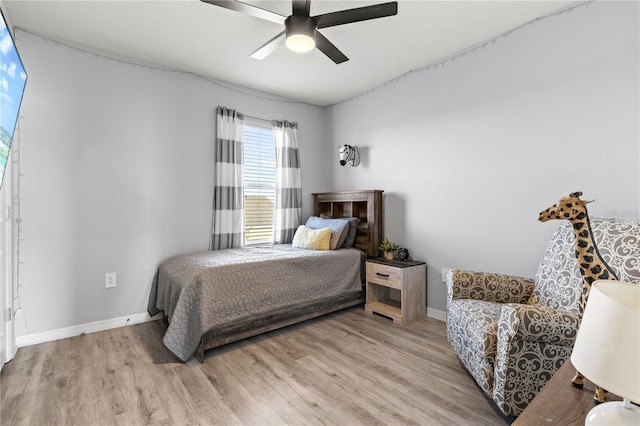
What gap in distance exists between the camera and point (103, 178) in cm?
277

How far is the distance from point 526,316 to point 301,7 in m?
2.08

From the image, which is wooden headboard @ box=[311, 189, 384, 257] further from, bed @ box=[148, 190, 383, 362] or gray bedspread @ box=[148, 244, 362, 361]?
gray bedspread @ box=[148, 244, 362, 361]

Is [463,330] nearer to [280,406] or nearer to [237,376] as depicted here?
[280,406]

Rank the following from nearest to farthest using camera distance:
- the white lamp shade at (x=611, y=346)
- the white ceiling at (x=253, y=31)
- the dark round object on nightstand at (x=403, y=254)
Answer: the white lamp shade at (x=611, y=346), the white ceiling at (x=253, y=31), the dark round object on nightstand at (x=403, y=254)

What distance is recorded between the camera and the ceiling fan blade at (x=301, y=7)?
1.84 meters

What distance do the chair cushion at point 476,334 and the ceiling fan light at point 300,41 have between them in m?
1.99

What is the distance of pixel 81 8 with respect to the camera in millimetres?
2176

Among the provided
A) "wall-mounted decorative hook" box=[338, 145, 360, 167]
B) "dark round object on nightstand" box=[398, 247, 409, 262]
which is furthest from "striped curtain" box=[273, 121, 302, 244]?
"dark round object on nightstand" box=[398, 247, 409, 262]

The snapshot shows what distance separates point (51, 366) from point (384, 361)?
230 cm

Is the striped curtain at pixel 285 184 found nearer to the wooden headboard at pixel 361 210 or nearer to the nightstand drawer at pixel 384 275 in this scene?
the wooden headboard at pixel 361 210

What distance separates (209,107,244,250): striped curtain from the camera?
3396mm

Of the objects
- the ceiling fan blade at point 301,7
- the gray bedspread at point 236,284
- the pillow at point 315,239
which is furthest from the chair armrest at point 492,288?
the ceiling fan blade at point 301,7

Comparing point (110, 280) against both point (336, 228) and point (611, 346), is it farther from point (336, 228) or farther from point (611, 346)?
point (611, 346)

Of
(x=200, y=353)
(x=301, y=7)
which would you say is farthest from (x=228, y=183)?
(x=301, y=7)
